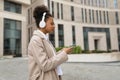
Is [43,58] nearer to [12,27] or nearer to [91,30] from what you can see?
[12,27]

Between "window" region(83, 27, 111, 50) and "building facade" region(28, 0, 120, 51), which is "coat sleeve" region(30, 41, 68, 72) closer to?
"building facade" region(28, 0, 120, 51)

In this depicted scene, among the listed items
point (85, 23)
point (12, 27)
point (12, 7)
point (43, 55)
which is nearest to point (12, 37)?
point (12, 27)

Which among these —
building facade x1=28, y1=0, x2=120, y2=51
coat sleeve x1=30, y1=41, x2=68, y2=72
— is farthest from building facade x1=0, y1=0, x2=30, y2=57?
coat sleeve x1=30, y1=41, x2=68, y2=72

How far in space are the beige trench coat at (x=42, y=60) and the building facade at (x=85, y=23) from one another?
131 ft

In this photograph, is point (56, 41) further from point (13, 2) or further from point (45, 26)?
point (45, 26)

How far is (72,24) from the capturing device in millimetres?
46594

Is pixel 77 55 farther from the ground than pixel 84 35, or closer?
closer

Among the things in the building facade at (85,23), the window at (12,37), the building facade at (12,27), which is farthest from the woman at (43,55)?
the building facade at (85,23)

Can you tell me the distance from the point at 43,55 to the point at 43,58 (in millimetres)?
33

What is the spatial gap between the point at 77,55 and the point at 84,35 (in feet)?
95.6

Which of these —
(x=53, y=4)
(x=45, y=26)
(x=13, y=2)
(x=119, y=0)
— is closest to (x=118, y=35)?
(x=119, y=0)

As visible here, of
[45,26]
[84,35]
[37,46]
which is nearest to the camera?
[37,46]

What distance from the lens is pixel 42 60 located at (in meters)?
1.96

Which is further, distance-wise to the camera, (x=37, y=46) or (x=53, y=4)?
(x=53, y=4)
